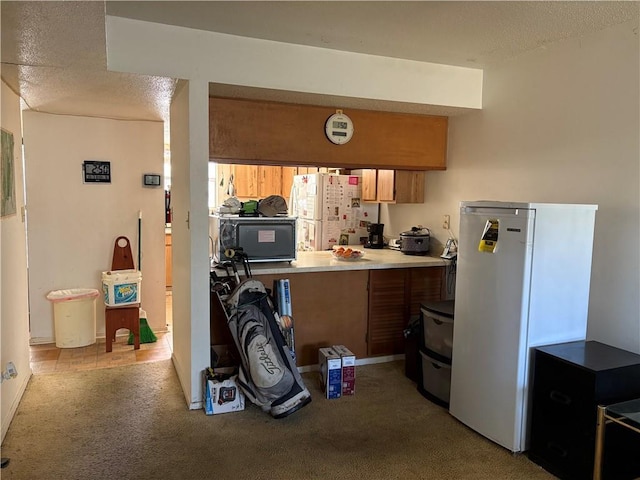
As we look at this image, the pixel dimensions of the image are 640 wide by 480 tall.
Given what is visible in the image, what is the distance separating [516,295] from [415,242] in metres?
1.71

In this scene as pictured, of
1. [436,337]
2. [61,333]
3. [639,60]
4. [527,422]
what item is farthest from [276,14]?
[61,333]

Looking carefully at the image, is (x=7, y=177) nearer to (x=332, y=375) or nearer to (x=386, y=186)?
(x=332, y=375)

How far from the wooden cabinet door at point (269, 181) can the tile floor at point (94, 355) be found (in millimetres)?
2558

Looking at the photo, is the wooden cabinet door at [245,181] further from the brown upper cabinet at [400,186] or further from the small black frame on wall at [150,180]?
the brown upper cabinet at [400,186]

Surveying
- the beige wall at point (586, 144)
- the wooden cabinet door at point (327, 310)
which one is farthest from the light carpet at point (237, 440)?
the beige wall at point (586, 144)

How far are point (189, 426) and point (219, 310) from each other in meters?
0.82

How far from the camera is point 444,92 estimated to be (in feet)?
11.5

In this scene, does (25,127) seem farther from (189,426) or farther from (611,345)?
(611,345)

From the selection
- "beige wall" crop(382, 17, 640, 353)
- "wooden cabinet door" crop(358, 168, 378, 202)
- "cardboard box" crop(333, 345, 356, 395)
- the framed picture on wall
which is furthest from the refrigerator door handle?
the framed picture on wall

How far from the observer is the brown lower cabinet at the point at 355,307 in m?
3.61

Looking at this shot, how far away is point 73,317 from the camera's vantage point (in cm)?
422

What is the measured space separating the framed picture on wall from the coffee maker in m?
2.99

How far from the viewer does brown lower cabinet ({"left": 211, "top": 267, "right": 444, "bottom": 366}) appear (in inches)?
142

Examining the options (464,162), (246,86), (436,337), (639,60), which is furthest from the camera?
(464,162)
